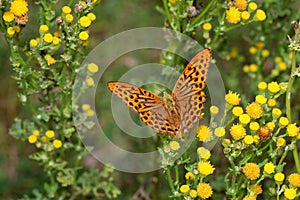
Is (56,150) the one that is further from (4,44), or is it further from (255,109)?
(4,44)

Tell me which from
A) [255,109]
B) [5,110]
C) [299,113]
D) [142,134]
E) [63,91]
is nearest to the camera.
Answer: [255,109]

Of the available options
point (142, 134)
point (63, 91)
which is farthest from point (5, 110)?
point (63, 91)

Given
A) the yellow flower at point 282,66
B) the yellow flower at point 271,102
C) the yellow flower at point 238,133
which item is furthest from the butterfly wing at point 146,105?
the yellow flower at point 282,66

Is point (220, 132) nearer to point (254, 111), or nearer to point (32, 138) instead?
point (254, 111)

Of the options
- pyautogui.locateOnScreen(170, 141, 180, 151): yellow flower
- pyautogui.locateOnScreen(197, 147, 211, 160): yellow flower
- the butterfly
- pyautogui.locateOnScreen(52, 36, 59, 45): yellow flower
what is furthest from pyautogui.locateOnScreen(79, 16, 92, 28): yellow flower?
pyautogui.locateOnScreen(197, 147, 211, 160): yellow flower

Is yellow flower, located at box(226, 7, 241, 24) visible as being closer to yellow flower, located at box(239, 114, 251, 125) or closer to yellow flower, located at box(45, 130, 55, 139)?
yellow flower, located at box(239, 114, 251, 125)

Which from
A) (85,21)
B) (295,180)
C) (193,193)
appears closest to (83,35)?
(85,21)

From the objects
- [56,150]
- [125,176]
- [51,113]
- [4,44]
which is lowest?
[125,176]
